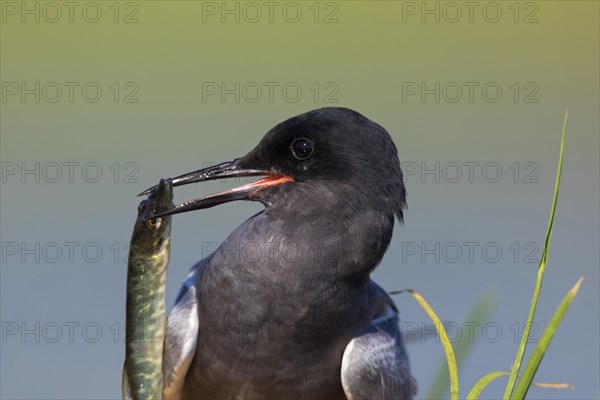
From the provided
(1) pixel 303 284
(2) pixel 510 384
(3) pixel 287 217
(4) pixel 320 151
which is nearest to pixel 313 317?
(1) pixel 303 284

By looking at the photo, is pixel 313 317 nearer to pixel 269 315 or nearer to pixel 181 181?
pixel 269 315

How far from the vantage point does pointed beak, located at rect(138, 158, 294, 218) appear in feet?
12.0

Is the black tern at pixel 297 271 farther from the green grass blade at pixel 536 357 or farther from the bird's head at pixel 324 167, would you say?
the green grass blade at pixel 536 357

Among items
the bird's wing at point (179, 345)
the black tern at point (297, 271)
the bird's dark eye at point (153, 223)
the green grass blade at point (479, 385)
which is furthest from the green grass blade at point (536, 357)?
the bird's wing at point (179, 345)

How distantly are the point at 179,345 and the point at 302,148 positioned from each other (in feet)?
3.37

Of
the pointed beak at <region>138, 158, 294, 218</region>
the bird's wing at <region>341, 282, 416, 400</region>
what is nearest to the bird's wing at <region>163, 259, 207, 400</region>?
the pointed beak at <region>138, 158, 294, 218</region>

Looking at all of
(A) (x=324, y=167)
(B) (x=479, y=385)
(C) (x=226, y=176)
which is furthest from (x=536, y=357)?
(C) (x=226, y=176)

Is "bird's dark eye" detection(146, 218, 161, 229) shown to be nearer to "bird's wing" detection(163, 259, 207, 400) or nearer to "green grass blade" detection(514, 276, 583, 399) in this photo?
"bird's wing" detection(163, 259, 207, 400)

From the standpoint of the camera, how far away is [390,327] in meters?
4.43

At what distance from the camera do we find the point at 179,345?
12.7ft

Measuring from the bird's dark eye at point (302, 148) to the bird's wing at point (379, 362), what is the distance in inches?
34.5

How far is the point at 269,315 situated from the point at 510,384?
5.10 ft

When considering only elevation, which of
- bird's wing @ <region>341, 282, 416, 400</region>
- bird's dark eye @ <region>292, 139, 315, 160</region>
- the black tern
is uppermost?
bird's dark eye @ <region>292, 139, 315, 160</region>

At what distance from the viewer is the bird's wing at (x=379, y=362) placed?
3.92 m
